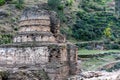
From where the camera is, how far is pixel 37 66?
76.1ft

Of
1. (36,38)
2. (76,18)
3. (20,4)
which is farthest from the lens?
(76,18)

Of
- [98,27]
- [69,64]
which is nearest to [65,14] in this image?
[98,27]

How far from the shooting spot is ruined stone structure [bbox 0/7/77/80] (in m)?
23.1

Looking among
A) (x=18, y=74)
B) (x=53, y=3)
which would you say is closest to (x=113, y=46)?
(x=53, y=3)

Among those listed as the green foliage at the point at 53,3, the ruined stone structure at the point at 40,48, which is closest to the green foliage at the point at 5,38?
the green foliage at the point at 53,3

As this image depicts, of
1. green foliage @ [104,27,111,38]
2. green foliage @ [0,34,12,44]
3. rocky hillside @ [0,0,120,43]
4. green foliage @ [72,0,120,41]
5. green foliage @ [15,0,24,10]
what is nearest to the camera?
green foliage @ [0,34,12,44]

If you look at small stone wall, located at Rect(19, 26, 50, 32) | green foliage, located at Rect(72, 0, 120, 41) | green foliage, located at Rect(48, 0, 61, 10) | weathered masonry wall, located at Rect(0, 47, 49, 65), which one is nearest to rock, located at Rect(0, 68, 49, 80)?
weathered masonry wall, located at Rect(0, 47, 49, 65)

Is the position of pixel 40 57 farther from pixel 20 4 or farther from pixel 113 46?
pixel 20 4

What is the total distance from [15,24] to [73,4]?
1889 cm

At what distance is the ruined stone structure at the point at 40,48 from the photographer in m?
23.1

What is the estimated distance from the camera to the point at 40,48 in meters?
23.2

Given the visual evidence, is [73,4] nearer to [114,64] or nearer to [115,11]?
[115,11]

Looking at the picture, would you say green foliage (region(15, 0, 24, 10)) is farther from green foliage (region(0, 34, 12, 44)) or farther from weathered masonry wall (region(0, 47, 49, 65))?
weathered masonry wall (region(0, 47, 49, 65))

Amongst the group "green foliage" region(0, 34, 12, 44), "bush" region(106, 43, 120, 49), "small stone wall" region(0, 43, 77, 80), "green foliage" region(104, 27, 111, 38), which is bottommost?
"bush" region(106, 43, 120, 49)
